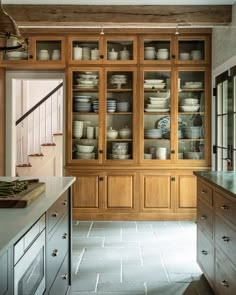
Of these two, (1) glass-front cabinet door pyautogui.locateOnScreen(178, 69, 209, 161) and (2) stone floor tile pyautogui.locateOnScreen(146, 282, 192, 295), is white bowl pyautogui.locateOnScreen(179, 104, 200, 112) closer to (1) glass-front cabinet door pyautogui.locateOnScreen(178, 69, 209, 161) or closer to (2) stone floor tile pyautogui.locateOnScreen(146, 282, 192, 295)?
(1) glass-front cabinet door pyautogui.locateOnScreen(178, 69, 209, 161)

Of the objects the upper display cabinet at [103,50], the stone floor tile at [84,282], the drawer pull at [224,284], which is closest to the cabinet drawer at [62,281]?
the stone floor tile at [84,282]

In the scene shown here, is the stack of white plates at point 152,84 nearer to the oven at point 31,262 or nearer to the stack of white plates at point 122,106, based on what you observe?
the stack of white plates at point 122,106

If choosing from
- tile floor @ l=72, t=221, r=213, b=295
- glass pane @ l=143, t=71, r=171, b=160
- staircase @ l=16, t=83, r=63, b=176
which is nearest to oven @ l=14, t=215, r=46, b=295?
tile floor @ l=72, t=221, r=213, b=295

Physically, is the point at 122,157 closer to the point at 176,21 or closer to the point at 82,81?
the point at 82,81

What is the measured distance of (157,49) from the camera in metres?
5.99

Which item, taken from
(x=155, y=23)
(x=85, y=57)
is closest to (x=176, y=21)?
(x=155, y=23)

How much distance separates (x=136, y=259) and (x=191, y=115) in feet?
8.41

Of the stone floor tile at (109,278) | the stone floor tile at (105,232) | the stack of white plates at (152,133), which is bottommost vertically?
the stone floor tile at (109,278)

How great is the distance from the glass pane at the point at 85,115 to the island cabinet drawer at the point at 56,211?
114 inches

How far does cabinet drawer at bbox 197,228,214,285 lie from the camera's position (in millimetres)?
3174

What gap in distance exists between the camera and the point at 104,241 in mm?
4824

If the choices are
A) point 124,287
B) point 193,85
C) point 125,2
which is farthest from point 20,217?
point 193,85

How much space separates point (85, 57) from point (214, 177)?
10.5ft

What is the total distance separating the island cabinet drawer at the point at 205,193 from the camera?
3.26 m
